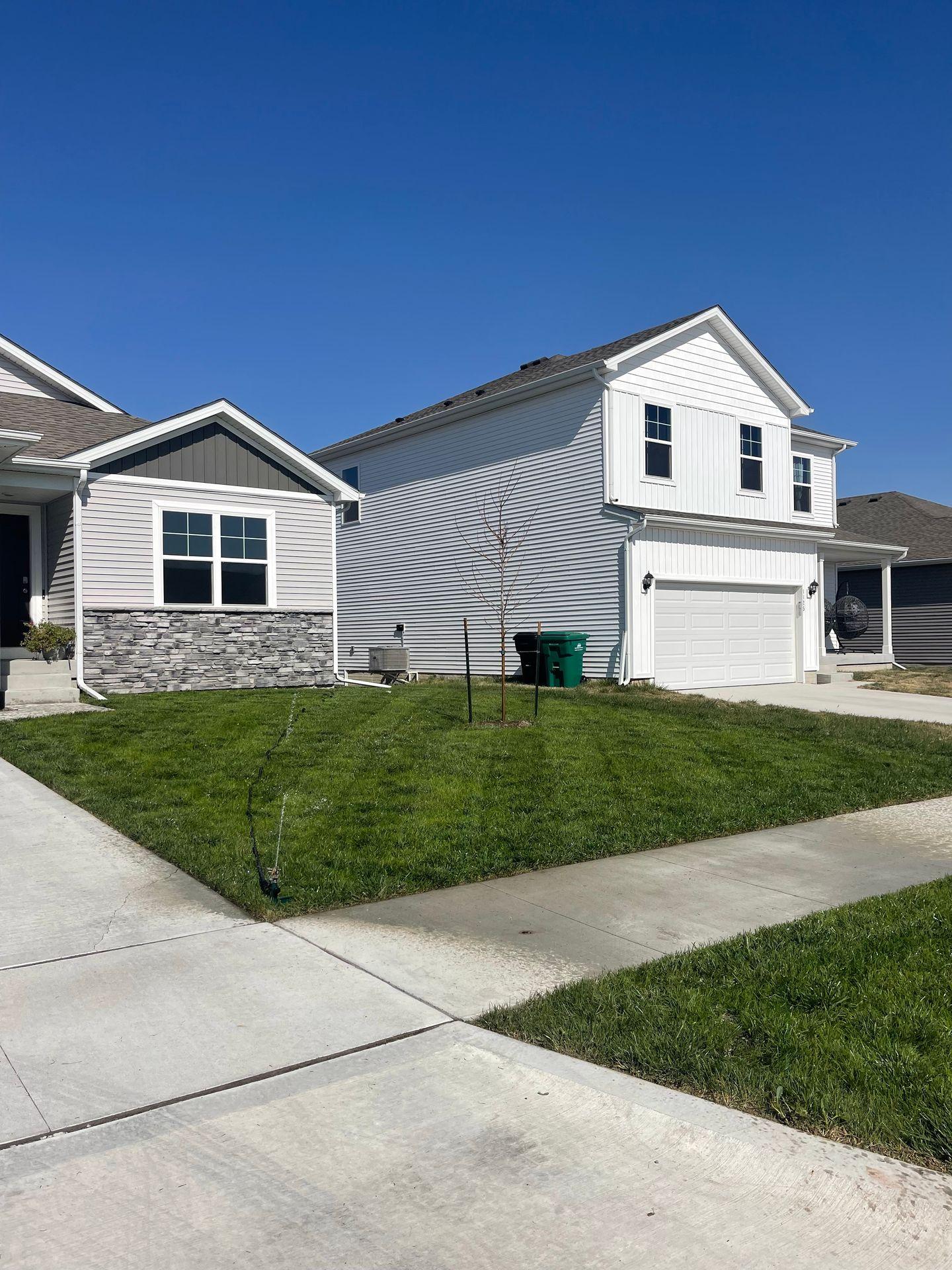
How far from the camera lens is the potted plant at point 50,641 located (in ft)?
48.0

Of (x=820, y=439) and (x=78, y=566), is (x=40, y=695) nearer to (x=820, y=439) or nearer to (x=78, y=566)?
(x=78, y=566)

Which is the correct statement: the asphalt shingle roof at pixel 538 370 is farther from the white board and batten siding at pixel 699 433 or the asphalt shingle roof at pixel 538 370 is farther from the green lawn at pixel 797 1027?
the green lawn at pixel 797 1027

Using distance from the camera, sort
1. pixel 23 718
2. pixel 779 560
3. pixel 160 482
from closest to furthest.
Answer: pixel 23 718
pixel 160 482
pixel 779 560

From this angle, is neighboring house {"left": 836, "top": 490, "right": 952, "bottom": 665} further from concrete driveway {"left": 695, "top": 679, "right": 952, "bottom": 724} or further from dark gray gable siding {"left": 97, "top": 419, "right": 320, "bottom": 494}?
dark gray gable siding {"left": 97, "top": 419, "right": 320, "bottom": 494}

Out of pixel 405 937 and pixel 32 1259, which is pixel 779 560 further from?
pixel 32 1259

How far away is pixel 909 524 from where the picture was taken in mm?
31250

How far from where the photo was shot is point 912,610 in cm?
2980

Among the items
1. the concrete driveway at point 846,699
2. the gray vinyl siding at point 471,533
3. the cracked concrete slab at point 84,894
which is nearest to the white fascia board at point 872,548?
the concrete driveway at point 846,699

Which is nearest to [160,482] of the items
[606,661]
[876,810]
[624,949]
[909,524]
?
[606,661]

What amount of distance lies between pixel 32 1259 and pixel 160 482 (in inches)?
587

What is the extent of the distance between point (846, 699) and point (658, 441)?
634cm

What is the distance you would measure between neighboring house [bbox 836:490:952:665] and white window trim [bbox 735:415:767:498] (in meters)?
8.91

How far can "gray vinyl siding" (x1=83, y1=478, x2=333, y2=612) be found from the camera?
15.6 m

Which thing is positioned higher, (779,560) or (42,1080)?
(779,560)
